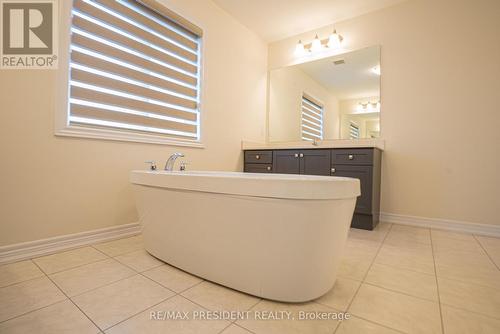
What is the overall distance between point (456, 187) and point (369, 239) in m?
1.02

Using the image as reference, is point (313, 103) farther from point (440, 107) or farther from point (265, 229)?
point (265, 229)

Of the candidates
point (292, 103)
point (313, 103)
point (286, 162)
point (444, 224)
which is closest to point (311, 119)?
point (313, 103)

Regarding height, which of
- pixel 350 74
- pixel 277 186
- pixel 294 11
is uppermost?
pixel 294 11

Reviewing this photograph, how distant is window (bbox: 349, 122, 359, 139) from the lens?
2.56 m

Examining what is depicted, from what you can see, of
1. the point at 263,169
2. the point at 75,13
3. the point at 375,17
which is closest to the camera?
the point at 75,13

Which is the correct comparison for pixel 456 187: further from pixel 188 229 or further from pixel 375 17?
pixel 188 229

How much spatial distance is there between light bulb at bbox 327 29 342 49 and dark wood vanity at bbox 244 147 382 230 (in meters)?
1.30

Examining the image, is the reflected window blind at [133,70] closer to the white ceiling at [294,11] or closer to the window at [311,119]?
the white ceiling at [294,11]

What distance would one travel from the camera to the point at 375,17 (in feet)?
8.16

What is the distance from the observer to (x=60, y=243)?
4.83ft

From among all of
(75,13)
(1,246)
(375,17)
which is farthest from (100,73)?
(375,17)

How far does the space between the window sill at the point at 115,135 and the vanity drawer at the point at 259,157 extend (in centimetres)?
82

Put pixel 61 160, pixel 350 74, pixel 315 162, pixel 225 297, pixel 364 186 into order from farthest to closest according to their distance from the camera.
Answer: pixel 350 74 < pixel 315 162 < pixel 364 186 < pixel 61 160 < pixel 225 297

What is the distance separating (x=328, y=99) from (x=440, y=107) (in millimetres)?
1079
